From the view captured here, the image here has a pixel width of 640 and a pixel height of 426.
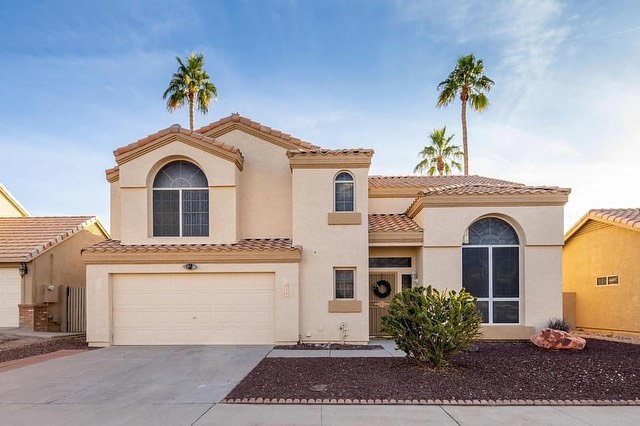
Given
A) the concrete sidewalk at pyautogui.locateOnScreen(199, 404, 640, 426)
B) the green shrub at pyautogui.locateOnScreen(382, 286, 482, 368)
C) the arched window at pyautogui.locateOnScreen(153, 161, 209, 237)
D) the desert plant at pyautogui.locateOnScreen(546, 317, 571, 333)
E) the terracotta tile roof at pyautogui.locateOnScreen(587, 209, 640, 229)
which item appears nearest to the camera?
the concrete sidewalk at pyautogui.locateOnScreen(199, 404, 640, 426)

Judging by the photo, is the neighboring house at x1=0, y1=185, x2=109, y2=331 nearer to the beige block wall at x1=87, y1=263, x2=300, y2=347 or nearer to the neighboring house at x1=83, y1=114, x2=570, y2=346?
the beige block wall at x1=87, y1=263, x2=300, y2=347

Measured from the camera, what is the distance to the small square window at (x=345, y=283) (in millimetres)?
13500

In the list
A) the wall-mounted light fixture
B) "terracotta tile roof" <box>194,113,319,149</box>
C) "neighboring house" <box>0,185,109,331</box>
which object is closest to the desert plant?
"terracotta tile roof" <box>194,113,319,149</box>

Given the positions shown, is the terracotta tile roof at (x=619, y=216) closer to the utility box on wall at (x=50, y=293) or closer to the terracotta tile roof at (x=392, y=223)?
the terracotta tile roof at (x=392, y=223)

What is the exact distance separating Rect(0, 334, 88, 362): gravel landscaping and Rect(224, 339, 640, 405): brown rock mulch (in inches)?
279

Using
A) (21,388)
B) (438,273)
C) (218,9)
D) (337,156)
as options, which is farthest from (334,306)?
(218,9)

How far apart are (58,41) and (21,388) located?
1293 cm

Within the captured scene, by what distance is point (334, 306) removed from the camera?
1330 centimetres

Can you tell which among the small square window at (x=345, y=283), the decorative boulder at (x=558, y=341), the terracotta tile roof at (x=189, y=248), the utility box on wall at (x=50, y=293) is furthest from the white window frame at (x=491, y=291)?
the utility box on wall at (x=50, y=293)

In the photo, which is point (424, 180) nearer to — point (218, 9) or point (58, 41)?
point (218, 9)

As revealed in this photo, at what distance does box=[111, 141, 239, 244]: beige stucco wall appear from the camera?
1376cm

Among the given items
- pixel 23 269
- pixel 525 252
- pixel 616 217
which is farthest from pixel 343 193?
pixel 23 269

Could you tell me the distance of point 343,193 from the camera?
13797 mm

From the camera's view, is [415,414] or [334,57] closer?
[415,414]
